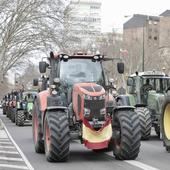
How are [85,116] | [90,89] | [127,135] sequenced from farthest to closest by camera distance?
[90,89] → [85,116] → [127,135]

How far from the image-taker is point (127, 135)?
13750 mm

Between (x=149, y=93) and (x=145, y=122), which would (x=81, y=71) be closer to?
(x=145, y=122)

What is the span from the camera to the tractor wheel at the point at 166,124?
15.8m

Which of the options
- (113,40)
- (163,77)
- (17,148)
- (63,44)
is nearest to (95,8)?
(113,40)

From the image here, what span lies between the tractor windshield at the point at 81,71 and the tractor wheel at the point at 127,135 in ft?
5.58

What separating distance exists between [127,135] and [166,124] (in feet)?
8.81

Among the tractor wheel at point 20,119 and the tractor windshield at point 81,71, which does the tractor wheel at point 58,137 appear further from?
the tractor wheel at point 20,119

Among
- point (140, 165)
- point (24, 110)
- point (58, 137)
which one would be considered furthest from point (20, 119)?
point (140, 165)

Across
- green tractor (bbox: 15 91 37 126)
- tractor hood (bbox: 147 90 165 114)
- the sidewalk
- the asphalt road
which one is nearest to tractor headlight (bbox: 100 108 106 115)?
the asphalt road

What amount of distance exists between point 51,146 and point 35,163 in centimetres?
68

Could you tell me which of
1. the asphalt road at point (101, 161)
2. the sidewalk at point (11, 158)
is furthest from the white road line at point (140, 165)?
the sidewalk at point (11, 158)

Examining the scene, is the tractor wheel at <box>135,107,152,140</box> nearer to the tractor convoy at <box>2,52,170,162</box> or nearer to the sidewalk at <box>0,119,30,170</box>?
the tractor convoy at <box>2,52,170,162</box>

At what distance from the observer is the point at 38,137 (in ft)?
53.7

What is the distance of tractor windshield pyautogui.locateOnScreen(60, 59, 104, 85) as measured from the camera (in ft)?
50.8
